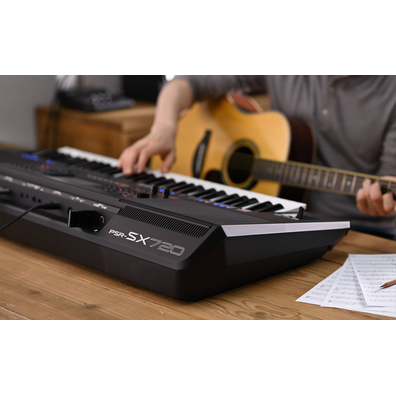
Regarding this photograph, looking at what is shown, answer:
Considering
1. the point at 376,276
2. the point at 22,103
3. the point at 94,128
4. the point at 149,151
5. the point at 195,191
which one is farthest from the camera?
the point at 22,103

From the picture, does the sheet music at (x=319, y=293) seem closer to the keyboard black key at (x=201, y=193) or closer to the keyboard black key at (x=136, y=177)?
the keyboard black key at (x=201, y=193)

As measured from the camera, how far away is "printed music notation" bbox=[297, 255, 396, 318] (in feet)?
2.22

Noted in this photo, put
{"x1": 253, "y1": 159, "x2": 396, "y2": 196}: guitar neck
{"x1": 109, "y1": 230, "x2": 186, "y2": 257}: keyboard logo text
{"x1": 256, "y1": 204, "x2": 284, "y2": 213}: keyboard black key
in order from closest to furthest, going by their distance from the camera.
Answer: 1. {"x1": 109, "y1": 230, "x2": 186, "y2": 257}: keyboard logo text
2. {"x1": 256, "y1": 204, "x2": 284, "y2": 213}: keyboard black key
3. {"x1": 253, "y1": 159, "x2": 396, "y2": 196}: guitar neck

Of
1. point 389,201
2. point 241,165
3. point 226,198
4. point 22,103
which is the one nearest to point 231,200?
point 226,198

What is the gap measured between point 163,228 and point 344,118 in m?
0.99

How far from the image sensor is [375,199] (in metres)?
1.10

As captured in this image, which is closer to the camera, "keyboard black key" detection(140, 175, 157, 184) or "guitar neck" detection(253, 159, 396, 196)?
"keyboard black key" detection(140, 175, 157, 184)

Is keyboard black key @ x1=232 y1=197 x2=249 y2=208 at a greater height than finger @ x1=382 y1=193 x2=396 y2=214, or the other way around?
keyboard black key @ x1=232 y1=197 x2=249 y2=208

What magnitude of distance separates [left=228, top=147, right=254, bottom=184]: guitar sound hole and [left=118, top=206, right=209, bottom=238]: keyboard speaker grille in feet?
2.35

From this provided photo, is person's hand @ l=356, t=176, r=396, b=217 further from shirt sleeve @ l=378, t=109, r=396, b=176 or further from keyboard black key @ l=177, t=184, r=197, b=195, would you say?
keyboard black key @ l=177, t=184, r=197, b=195

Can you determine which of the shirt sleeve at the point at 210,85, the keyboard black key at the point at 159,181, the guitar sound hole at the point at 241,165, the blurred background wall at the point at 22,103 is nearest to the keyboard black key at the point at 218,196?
the keyboard black key at the point at 159,181

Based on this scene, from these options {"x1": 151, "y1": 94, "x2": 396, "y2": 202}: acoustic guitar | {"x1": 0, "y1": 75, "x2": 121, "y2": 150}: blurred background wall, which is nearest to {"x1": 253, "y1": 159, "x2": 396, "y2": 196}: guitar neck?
{"x1": 151, "y1": 94, "x2": 396, "y2": 202}: acoustic guitar

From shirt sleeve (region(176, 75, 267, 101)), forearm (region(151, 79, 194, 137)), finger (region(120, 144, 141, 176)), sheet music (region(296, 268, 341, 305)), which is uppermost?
shirt sleeve (region(176, 75, 267, 101))

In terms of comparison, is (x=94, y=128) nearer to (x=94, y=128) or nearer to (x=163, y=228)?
(x=94, y=128)
